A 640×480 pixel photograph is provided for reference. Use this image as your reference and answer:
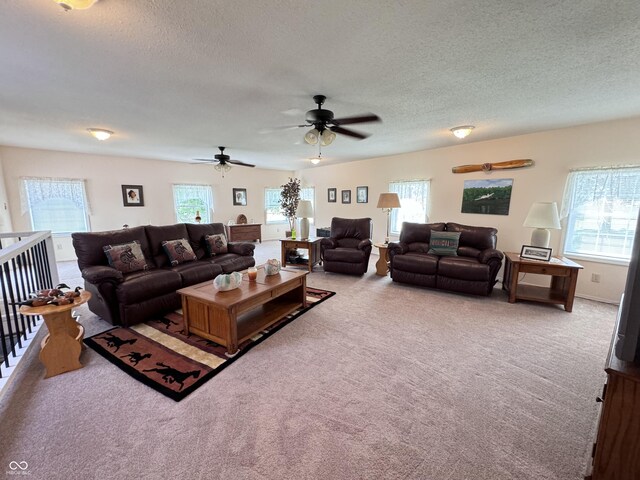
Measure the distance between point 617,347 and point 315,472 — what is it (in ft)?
4.85

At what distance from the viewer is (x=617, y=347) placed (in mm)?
1074

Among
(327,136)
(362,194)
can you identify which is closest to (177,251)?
(327,136)

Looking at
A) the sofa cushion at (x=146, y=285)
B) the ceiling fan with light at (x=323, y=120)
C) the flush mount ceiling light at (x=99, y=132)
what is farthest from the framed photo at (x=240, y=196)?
the ceiling fan with light at (x=323, y=120)

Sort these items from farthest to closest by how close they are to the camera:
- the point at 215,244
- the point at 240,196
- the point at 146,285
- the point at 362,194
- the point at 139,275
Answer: the point at 240,196, the point at 362,194, the point at 215,244, the point at 139,275, the point at 146,285

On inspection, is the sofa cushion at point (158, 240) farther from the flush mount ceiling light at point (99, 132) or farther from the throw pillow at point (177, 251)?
the flush mount ceiling light at point (99, 132)

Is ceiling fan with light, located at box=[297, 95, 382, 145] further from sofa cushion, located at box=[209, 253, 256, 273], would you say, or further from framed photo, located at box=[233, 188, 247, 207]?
framed photo, located at box=[233, 188, 247, 207]

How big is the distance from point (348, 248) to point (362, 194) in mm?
2262

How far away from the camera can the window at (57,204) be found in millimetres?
5086

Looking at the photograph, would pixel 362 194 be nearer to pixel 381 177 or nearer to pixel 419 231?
pixel 381 177

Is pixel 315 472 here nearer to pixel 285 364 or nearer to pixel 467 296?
pixel 285 364

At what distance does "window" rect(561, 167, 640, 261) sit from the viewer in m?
3.27

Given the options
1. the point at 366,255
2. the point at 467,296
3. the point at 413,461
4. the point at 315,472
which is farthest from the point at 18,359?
the point at 467,296

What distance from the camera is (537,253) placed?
338 cm

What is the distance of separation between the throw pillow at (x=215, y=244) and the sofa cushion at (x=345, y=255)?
1.77 metres
